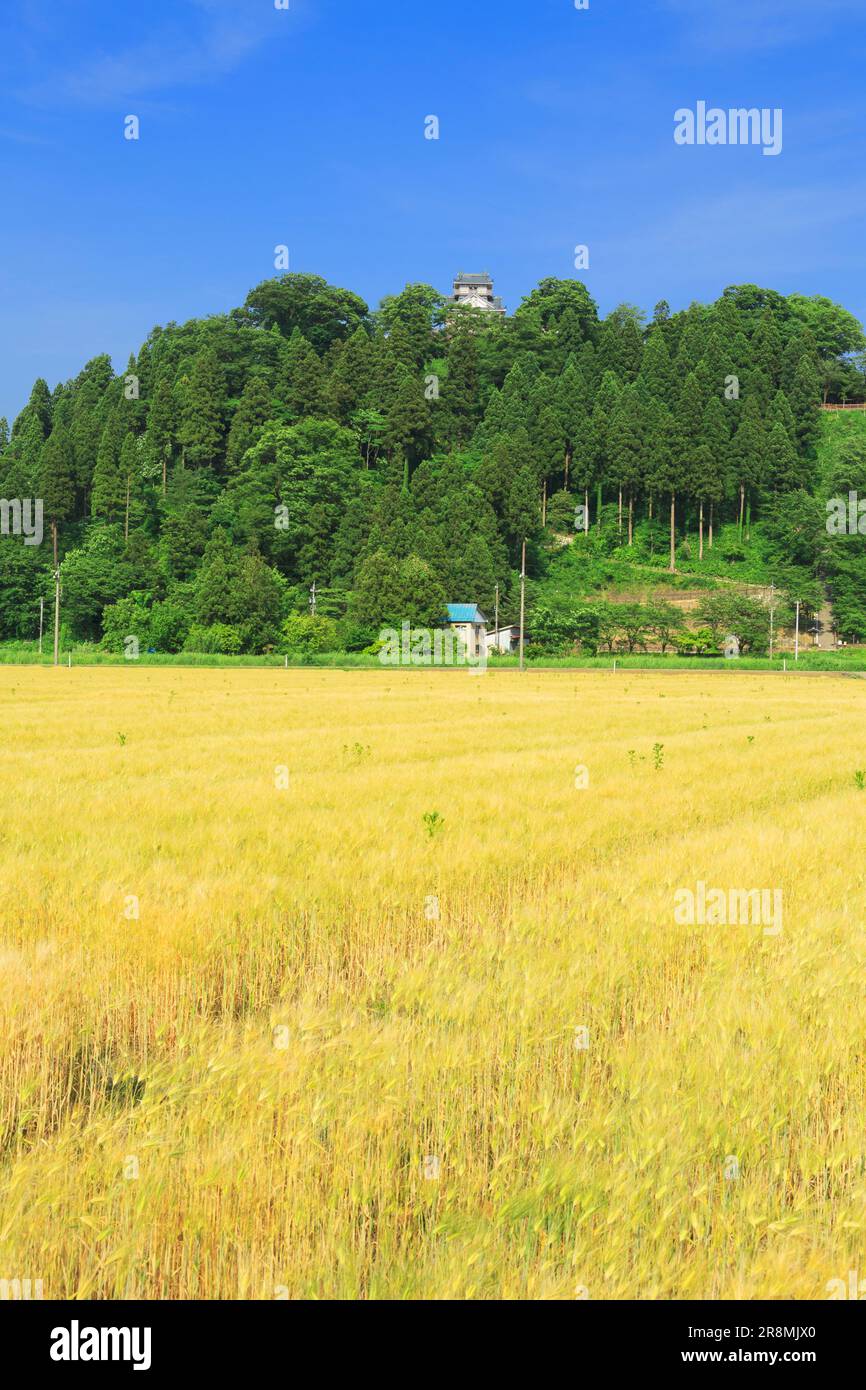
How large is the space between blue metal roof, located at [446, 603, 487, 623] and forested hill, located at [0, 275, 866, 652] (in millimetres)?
2214

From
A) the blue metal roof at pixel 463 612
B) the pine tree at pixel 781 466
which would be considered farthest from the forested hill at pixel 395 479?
the blue metal roof at pixel 463 612

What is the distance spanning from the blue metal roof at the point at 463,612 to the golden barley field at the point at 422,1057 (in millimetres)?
97743

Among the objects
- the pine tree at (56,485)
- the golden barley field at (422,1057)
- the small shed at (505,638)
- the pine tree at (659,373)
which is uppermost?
the pine tree at (659,373)

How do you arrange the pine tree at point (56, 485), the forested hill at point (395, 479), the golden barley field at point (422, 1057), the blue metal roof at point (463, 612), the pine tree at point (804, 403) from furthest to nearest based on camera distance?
the pine tree at point (804, 403), the pine tree at point (56, 485), the forested hill at point (395, 479), the blue metal roof at point (463, 612), the golden barley field at point (422, 1057)

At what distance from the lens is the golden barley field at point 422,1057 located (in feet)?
10.5

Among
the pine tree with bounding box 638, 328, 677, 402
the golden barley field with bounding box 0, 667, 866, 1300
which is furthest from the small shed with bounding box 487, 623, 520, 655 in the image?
the golden barley field with bounding box 0, 667, 866, 1300

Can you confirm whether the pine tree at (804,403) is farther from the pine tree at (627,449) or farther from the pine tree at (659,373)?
the pine tree at (627,449)

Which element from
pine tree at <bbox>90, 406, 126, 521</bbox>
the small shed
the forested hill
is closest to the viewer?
the forested hill

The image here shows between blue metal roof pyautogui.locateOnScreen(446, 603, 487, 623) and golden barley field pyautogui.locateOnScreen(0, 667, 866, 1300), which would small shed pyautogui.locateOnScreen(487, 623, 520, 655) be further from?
golden barley field pyautogui.locateOnScreen(0, 667, 866, 1300)

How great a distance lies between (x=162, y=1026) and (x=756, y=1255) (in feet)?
10.9

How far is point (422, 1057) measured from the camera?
4.54m

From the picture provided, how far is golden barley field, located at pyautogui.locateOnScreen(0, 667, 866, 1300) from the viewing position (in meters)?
3.19
